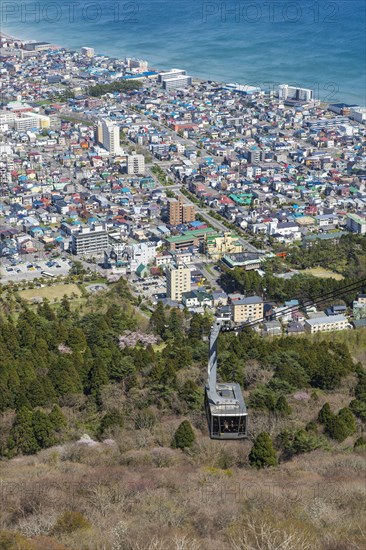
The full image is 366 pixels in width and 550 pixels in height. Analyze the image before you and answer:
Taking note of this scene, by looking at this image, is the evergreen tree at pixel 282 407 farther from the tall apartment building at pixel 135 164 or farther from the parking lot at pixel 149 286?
the tall apartment building at pixel 135 164

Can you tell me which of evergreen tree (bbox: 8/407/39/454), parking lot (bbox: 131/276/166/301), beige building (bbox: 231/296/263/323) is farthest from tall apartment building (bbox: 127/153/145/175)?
evergreen tree (bbox: 8/407/39/454)

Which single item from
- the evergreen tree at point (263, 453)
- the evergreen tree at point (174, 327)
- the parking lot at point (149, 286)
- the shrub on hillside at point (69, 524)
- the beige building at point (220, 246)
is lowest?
the parking lot at point (149, 286)

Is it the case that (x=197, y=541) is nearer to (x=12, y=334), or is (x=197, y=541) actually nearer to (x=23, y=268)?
(x=12, y=334)

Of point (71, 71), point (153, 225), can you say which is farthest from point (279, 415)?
point (71, 71)

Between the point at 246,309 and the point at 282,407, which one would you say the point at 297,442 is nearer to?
the point at 282,407

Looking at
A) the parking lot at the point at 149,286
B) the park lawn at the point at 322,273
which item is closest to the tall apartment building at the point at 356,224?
the park lawn at the point at 322,273

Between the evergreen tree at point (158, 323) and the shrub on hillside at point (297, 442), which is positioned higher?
the shrub on hillside at point (297, 442)

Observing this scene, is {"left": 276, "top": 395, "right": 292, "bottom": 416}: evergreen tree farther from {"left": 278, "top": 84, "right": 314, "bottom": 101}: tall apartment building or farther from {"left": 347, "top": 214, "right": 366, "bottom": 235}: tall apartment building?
{"left": 278, "top": 84, "right": 314, "bottom": 101}: tall apartment building
